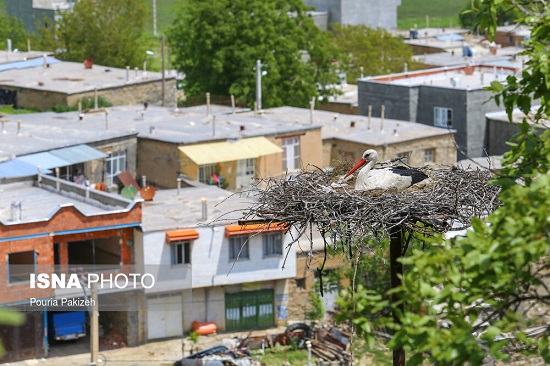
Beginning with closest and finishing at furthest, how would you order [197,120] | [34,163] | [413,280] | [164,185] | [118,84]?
[413,280]
[34,163]
[164,185]
[197,120]
[118,84]

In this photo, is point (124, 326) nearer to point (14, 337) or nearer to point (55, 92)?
point (14, 337)

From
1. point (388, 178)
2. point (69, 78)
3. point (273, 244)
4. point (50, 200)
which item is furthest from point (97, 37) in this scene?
point (388, 178)

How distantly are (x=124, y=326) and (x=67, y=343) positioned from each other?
5.39ft

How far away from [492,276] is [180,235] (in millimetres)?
28816

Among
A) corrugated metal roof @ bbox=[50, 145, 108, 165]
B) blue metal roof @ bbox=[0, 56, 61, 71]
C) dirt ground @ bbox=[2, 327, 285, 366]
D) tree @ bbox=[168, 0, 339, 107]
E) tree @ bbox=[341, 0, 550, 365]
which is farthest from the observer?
blue metal roof @ bbox=[0, 56, 61, 71]

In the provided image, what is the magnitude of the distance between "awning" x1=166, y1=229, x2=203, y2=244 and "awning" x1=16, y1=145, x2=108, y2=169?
6.38m

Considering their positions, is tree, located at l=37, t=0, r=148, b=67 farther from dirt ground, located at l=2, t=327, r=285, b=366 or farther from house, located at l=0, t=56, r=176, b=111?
dirt ground, located at l=2, t=327, r=285, b=366

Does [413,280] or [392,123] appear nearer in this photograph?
[413,280]

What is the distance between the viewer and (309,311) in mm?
40094

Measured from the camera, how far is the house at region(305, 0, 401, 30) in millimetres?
99438

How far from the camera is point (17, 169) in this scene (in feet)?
138

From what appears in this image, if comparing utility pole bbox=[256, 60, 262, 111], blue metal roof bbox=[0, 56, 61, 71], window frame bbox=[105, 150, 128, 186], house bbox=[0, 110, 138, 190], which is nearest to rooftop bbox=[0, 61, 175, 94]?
blue metal roof bbox=[0, 56, 61, 71]

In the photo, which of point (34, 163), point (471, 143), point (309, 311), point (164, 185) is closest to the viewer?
point (309, 311)

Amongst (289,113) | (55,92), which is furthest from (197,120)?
(55,92)
